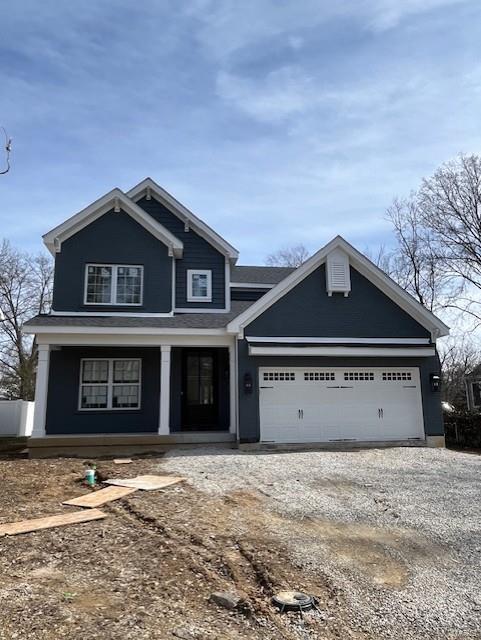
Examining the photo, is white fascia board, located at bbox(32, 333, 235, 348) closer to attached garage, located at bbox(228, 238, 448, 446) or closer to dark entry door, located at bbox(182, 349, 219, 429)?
attached garage, located at bbox(228, 238, 448, 446)

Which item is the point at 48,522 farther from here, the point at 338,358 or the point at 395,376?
the point at 395,376

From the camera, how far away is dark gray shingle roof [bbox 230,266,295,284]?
17.5 metres

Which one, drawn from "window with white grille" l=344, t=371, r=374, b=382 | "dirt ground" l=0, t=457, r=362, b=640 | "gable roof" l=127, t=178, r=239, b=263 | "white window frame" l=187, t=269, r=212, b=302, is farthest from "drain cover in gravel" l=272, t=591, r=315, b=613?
"gable roof" l=127, t=178, r=239, b=263

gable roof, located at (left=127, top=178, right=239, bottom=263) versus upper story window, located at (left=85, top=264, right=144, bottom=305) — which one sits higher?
gable roof, located at (left=127, top=178, right=239, bottom=263)

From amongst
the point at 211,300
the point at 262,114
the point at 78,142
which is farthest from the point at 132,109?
the point at 211,300

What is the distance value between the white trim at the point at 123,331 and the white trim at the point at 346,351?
4.24ft

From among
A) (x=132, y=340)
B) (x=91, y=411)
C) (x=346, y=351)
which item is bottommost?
(x=91, y=411)

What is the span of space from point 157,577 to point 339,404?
9811mm

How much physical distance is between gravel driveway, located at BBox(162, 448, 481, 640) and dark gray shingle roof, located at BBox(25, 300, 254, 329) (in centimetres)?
354

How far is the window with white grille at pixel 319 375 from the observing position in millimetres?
13570

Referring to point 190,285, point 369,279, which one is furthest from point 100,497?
point 369,279

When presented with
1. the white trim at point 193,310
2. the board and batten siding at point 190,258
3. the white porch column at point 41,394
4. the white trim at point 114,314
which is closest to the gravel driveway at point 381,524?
the white porch column at point 41,394

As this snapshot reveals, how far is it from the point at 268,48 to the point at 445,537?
8.34 meters

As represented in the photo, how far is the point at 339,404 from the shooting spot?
535 inches
